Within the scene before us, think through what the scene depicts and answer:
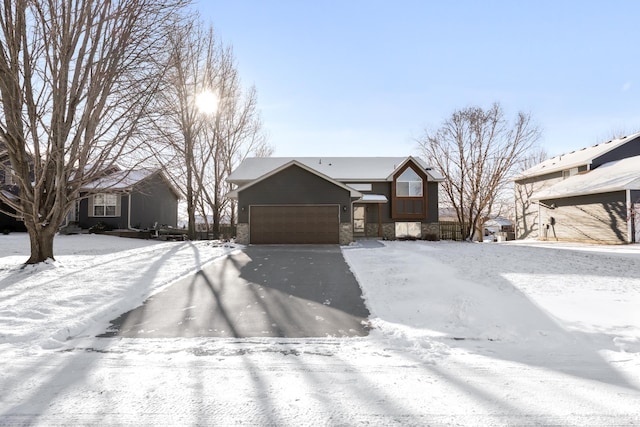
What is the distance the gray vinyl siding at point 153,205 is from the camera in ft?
78.1

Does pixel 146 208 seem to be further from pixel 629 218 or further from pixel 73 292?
pixel 629 218

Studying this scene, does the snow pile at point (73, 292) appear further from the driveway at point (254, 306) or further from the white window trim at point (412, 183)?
the white window trim at point (412, 183)

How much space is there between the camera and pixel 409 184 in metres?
23.1

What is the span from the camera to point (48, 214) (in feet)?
32.3

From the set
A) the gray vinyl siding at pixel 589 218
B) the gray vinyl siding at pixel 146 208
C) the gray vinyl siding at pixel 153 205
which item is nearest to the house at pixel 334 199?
the gray vinyl siding at pixel 153 205

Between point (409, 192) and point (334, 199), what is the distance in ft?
25.2

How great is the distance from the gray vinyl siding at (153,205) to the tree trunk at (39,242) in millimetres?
12237

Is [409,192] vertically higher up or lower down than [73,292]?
higher up

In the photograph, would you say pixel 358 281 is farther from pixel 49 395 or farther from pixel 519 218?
pixel 519 218

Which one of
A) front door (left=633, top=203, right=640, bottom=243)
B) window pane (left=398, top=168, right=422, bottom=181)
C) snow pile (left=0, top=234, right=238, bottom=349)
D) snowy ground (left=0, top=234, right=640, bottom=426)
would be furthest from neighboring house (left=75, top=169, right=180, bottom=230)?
front door (left=633, top=203, right=640, bottom=243)

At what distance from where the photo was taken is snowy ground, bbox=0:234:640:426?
2744mm

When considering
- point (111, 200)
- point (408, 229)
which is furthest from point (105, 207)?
point (408, 229)

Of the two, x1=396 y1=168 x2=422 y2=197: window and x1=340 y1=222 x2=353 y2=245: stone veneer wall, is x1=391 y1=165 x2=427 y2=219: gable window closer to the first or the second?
x1=396 y1=168 x2=422 y2=197: window

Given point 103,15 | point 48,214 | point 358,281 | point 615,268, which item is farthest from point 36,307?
point 615,268
